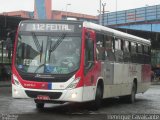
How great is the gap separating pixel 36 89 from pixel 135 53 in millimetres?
7782

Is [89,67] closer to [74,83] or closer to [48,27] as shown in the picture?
[74,83]

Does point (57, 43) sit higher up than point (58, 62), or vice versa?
point (57, 43)

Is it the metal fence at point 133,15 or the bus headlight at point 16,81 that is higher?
the metal fence at point 133,15

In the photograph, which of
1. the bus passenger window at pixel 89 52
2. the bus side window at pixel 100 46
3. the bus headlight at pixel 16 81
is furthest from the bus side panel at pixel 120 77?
the bus headlight at pixel 16 81

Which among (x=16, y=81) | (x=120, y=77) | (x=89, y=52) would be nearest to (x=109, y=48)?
(x=120, y=77)

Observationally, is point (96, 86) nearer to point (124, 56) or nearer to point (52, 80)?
point (52, 80)

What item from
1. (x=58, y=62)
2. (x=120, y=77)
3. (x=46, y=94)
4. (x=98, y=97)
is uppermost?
(x=58, y=62)

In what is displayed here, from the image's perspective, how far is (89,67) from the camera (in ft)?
50.3

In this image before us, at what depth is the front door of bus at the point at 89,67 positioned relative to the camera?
49.4 feet

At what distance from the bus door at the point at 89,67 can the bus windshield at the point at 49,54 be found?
0.40 m

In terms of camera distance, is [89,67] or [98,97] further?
[98,97]

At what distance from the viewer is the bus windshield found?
48.4 feet

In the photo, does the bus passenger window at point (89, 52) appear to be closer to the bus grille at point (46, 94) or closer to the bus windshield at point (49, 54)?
the bus windshield at point (49, 54)


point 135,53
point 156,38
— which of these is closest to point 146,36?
point 156,38
